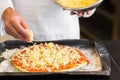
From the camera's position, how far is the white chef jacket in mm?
1453

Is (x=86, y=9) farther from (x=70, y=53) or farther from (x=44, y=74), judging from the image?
(x=44, y=74)

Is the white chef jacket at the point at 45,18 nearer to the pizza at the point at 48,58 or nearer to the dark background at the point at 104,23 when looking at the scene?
the pizza at the point at 48,58

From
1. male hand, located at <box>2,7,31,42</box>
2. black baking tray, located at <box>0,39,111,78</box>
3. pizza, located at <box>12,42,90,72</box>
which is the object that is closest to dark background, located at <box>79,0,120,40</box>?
black baking tray, located at <box>0,39,111,78</box>

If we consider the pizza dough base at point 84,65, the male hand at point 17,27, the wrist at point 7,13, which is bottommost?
the pizza dough base at point 84,65

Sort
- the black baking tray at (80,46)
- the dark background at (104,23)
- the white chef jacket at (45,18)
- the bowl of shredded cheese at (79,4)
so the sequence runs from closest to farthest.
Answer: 1. the black baking tray at (80,46)
2. the bowl of shredded cheese at (79,4)
3. the white chef jacket at (45,18)
4. the dark background at (104,23)

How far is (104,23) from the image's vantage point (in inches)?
111

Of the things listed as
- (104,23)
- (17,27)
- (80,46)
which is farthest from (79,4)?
(104,23)

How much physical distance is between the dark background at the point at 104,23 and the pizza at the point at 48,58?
131 cm

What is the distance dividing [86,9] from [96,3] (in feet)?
0.14

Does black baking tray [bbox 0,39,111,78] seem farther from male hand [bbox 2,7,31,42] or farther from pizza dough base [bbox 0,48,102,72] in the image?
male hand [bbox 2,7,31,42]

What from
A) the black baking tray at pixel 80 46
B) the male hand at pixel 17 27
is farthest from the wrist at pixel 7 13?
the black baking tray at pixel 80 46

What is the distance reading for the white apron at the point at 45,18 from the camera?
145 centimetres

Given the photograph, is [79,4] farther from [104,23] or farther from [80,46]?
[104,23]

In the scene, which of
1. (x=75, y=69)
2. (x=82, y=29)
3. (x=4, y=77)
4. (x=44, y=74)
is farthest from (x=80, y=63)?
(x=82, y=29)
